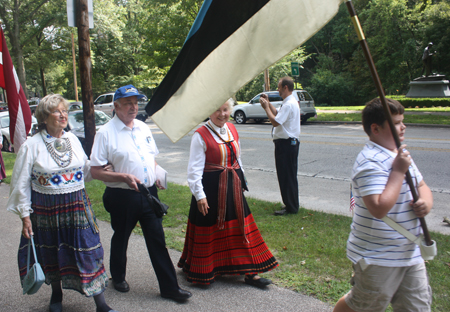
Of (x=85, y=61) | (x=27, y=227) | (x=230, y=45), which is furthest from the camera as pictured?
(x=85, y=61)

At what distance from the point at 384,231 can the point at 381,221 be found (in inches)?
2.4

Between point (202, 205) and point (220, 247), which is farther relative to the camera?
point (220, 247)

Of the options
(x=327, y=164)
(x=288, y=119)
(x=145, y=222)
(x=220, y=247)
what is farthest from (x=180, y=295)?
(x=327, y=164)

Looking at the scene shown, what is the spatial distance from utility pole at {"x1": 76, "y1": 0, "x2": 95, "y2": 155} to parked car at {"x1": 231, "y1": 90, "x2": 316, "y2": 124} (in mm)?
13656

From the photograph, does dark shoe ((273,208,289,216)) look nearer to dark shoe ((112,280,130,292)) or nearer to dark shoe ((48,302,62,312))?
dark shoe ((112,280,130,292))

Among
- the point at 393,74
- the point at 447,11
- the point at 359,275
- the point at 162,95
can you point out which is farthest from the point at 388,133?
the point at 393,74

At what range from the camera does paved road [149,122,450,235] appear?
6.62 metres

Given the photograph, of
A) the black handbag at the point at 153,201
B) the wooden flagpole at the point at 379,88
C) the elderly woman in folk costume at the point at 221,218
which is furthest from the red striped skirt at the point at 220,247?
the wooden flagpole at the point at 379,88

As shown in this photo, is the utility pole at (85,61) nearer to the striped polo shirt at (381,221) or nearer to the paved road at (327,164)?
the paved road at (327,164)

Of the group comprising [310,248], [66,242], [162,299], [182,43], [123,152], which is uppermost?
[182,43]

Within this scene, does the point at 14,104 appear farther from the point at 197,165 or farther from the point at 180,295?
the point at 180,295

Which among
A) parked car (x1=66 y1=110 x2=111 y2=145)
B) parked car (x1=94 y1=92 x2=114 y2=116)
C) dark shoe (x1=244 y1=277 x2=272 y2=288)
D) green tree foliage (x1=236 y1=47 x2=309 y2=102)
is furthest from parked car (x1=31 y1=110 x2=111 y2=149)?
green tree foliage (x1=236 y1=47 x2=309 y2=102)

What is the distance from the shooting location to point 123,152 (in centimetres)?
340

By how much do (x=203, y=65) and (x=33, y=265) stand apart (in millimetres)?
2060
